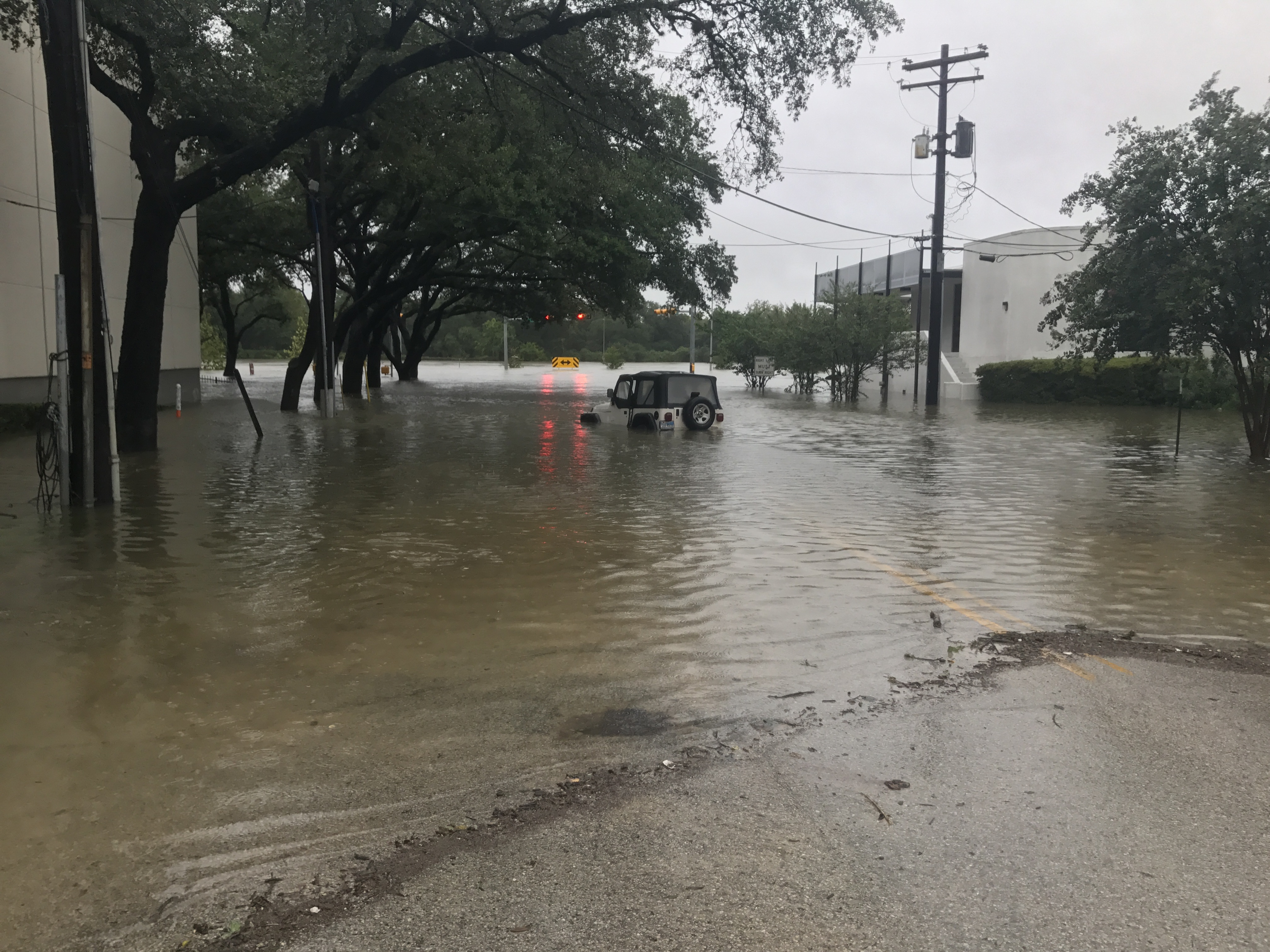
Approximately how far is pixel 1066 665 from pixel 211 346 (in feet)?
245

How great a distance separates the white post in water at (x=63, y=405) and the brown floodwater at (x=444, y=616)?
0.55 metres

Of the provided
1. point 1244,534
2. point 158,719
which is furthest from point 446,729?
point 1244,534

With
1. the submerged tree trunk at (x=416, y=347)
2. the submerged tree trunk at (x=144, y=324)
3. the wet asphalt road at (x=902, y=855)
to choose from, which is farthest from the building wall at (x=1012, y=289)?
the wet asphalt road at (x=902, y=855)

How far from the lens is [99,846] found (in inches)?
163

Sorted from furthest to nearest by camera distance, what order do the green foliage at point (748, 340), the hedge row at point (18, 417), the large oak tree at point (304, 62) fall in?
the green foliage at point (748, 340) < the hedge row at point (18, 417) < the large oak tree at point (304, 62)

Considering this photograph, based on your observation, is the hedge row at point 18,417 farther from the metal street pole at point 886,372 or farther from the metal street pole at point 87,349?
the metal street pole at point 886,372

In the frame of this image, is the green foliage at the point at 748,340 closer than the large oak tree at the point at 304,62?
No

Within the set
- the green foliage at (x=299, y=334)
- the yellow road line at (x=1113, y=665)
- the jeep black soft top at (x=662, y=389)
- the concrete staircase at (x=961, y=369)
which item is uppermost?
the green foliage at (x=299, y=334)

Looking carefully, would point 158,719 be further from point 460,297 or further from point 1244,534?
point 460,297

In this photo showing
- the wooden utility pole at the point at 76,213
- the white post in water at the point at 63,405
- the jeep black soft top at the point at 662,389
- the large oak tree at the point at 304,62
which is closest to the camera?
the wooden utility pole at the point at 76,213

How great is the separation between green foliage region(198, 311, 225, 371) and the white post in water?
185 ft

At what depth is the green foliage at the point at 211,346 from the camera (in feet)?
226

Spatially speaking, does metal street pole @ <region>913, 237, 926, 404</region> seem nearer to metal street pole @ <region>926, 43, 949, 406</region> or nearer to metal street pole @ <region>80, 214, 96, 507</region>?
metal street pole @ <region>926, 43, 949, 406</region>

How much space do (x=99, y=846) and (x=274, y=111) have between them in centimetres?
1433
